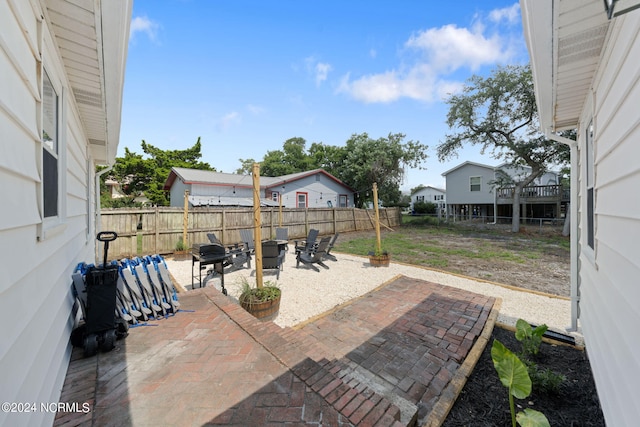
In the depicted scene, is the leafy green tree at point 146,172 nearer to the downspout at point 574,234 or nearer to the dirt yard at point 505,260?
the dirt yard at point 505,260

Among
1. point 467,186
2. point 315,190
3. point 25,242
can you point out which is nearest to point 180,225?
point 25,242

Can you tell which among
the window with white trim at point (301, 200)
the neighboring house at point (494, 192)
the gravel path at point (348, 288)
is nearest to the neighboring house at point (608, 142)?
the gravel path at point (348, 288)

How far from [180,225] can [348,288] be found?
759cm

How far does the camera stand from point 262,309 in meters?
3.76

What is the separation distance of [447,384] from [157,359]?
2.97 metres

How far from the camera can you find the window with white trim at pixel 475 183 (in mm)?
23078

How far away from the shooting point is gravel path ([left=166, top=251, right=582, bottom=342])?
4.38 m

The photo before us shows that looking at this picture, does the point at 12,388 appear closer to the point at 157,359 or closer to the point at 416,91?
the point at 157,359

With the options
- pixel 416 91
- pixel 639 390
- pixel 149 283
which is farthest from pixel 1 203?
pixel 416 91

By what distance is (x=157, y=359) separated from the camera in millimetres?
2430

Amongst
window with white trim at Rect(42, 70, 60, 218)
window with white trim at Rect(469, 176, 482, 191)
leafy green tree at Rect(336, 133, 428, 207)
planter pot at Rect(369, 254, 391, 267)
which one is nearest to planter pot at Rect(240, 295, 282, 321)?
window with white trim at Rect(42, 70, 60, 218)

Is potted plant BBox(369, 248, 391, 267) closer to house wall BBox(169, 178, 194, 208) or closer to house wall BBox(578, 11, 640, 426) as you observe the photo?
house wall BBox(578, 11, 640, 426)

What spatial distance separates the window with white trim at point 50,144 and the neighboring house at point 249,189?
1338 centimetres

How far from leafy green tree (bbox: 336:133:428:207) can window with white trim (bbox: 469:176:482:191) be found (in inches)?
220
